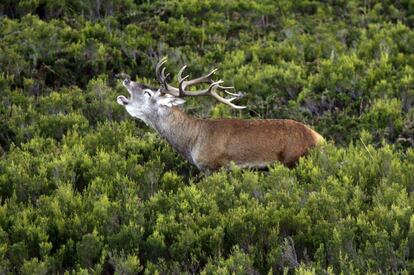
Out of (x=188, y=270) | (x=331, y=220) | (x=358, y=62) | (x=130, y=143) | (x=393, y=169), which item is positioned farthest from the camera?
(x=358, y=62)

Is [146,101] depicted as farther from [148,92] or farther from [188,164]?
[188,164]

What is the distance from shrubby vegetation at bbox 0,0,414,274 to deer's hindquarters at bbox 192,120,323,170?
0.77 feet

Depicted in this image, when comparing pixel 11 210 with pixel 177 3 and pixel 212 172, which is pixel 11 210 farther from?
pixel 177 3

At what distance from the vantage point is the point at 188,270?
7117 millimetres

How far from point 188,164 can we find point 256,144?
1324mm

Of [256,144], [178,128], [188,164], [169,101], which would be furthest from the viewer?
[188,164]

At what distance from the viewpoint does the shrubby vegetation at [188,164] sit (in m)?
7.28

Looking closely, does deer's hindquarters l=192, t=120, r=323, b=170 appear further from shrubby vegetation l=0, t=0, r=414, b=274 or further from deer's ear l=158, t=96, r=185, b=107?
deer's ear l=158, t=96, r=185, b=107

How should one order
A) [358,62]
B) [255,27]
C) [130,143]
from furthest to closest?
[255,27], [358,62], [130,143]

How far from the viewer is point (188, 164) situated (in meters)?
10.1

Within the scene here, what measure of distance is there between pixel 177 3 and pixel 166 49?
7.95ft

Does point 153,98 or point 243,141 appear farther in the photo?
point 153,98

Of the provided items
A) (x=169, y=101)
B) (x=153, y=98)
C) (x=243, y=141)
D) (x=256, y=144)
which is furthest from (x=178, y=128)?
(x=256, y=144)

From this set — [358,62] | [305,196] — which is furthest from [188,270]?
[358,62]
